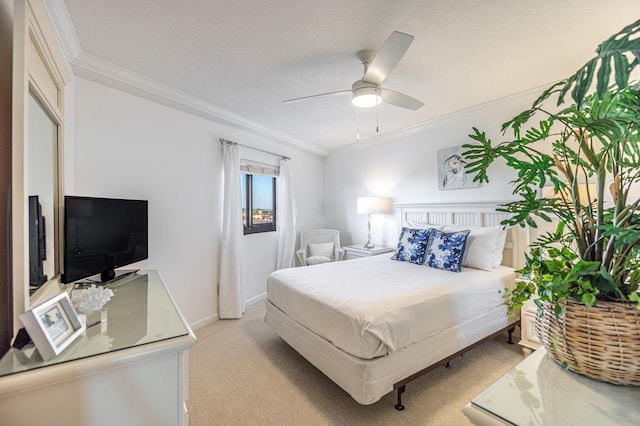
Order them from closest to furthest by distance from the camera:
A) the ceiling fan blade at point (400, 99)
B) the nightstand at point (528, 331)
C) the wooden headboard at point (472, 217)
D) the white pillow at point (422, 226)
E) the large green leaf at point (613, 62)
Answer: the large green leaf at point (613, 62), the ceiling fan blade at point (400, 99), the nightstand at point (528, 331), the wooden headboard at point (472, 217), the white pillow at point (422, 226)

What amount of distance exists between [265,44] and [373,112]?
67.5 inches

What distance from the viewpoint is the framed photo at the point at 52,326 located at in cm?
81

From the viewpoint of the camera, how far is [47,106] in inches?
55.7

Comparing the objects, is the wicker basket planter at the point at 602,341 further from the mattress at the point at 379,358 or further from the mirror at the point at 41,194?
the mirror at the point at 41,194

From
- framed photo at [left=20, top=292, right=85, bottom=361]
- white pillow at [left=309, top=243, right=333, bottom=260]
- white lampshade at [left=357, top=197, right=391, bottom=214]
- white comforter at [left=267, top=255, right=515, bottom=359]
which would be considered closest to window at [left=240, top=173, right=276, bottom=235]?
white pillow at [left=309, top=243, right=333, bottom=260]

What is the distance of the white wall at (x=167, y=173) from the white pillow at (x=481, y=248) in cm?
277

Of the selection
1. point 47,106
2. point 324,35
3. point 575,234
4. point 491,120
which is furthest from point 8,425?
point 491,120

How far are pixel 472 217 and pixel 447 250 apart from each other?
778 mm

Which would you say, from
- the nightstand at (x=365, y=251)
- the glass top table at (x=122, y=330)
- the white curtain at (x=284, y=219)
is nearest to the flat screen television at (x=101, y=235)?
the glass top table at (x=122, y=330)

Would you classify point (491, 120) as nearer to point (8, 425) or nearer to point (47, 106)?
point (47, 106)

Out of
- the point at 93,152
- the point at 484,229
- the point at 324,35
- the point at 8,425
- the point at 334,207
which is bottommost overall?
the point at 8,425

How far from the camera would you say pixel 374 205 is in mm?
4008

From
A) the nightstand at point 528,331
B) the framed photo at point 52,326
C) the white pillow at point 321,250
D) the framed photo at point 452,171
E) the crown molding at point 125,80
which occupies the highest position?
the crown molding at point 125,80

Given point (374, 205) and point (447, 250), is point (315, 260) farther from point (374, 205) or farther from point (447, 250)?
point (447, 250)
